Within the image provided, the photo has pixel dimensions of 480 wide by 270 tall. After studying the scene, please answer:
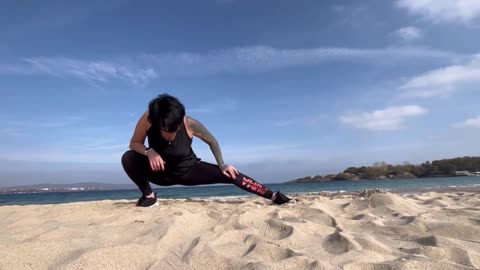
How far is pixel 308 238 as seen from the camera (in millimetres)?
2043

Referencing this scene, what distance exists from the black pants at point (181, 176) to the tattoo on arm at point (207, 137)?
11 cm

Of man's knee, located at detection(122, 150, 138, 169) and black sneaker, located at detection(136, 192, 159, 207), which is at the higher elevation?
man's knee, located at detection(122, 150, 138, 169)

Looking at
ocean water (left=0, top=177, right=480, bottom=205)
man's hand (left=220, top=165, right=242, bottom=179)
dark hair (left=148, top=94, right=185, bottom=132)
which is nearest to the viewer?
dark hair (left=148, top=94, right=185, bottom=132)

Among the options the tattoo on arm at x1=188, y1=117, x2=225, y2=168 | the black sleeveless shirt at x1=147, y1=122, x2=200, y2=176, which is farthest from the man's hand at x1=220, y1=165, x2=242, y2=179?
the black sleeveless shirt at x1=147, y1=122, x2=200, y2=176

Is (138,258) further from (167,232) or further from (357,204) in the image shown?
(357,204)

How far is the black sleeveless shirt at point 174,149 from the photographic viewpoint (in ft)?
11.2

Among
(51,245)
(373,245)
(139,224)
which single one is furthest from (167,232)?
(373,245)

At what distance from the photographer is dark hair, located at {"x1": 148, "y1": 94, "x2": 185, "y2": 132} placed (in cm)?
295

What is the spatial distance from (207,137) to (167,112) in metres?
0.88

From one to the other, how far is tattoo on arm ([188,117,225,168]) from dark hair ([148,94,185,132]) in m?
0.60

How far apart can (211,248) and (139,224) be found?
2.63 ft

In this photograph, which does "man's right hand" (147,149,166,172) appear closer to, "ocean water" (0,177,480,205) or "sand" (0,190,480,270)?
"sand" (0,190,480,270)

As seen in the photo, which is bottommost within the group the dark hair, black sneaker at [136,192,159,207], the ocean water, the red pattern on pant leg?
the ocean water

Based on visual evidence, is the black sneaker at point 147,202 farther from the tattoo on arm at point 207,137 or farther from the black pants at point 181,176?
the tattoo on arm at point 207,137
